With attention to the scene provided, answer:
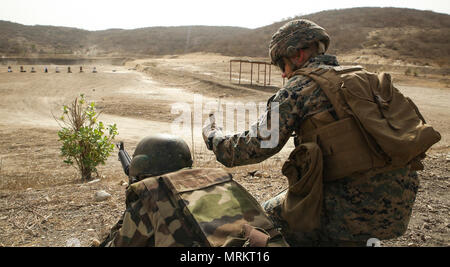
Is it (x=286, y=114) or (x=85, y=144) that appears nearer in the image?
(x=286, y=114)

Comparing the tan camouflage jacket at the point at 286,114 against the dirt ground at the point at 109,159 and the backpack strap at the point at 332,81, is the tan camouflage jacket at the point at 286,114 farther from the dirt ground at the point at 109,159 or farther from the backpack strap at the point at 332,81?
the dirt ground at the point at 109,159

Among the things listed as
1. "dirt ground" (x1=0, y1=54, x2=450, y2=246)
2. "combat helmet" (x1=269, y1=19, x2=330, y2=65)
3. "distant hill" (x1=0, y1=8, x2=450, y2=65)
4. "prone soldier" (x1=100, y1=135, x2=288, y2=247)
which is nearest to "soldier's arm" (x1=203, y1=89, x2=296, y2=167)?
"prone soldier" (x1=100, y1=135, x2=288, y2=247)

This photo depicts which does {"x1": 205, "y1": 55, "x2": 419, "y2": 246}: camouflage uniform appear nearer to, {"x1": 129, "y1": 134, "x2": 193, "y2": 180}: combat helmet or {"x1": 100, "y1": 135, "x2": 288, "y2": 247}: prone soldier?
{"x1": 100, "y1": 135, "x2": 288, "y2": 247}: prone soldier

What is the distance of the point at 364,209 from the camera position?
2.01 m

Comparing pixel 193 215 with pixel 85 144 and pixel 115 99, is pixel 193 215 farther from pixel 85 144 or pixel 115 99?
pixel 115 99

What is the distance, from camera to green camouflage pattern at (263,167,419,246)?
6.53ft

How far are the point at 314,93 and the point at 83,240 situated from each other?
2268 millimetres

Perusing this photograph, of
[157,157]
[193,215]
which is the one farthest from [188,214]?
[157,157]

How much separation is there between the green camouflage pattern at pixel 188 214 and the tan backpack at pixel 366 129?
1.75 ft

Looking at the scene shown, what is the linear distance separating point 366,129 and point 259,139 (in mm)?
592

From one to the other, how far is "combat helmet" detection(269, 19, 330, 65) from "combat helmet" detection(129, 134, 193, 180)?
3.13 ft

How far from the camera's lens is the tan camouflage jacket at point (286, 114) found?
2.00 metres

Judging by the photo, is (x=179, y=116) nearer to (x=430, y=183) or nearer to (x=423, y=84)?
(x=430, y=183)
